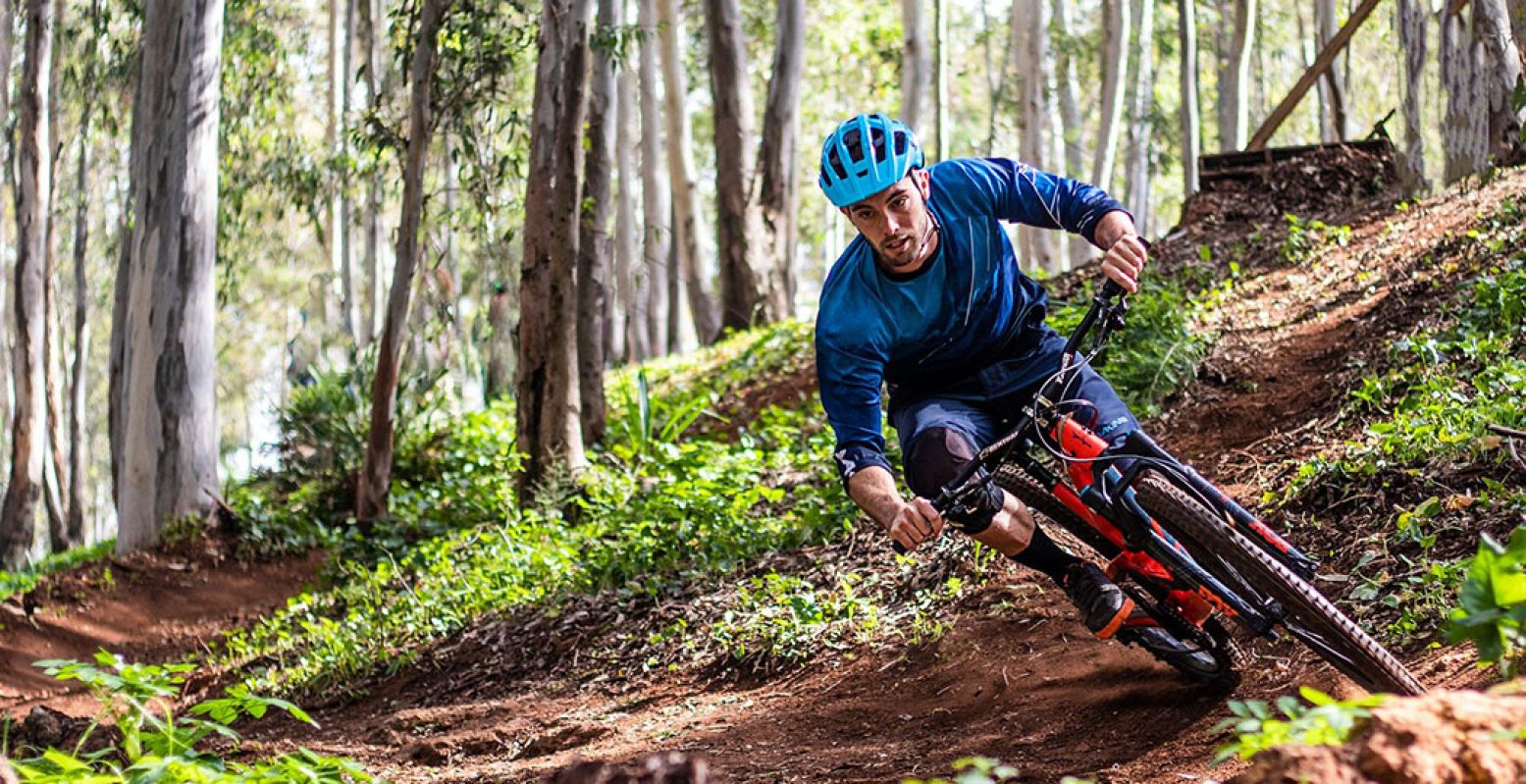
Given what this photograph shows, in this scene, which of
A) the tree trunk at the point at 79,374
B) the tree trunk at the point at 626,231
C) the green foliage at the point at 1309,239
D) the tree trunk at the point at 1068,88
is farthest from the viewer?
the tree trunk at the point at 1068,88

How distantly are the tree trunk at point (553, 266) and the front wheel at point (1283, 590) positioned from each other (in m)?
7.38

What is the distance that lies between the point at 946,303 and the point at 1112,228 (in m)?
0.57

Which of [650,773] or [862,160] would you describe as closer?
[650,773]

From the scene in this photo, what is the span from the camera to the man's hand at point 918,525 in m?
4.27

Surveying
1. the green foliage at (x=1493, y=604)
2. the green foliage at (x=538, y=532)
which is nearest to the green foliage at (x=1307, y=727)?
the green foliage at (x=1493, y=604)

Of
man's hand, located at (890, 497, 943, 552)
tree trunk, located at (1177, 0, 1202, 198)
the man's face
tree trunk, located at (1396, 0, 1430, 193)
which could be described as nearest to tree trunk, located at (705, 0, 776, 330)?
tree trunk, located at (1177, 0, 1202, 198)

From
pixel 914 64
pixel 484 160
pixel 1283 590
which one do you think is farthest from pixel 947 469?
pixel 914 64

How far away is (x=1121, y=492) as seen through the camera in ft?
15.0

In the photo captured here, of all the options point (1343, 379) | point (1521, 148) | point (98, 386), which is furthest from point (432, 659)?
point (98, 386)

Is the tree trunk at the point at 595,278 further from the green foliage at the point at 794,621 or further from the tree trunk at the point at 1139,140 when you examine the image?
the tree trunk at the point at 1139,140

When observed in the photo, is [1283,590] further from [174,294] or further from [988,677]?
[174,294]

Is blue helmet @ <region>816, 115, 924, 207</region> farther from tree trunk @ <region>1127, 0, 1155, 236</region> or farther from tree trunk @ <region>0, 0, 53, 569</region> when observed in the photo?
tree trunk @ <region>1127, 0, 1155, 236</region>

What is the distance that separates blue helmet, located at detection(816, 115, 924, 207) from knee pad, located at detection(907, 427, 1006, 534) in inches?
30.9

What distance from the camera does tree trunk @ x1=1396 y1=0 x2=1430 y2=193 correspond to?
39.9 ft
